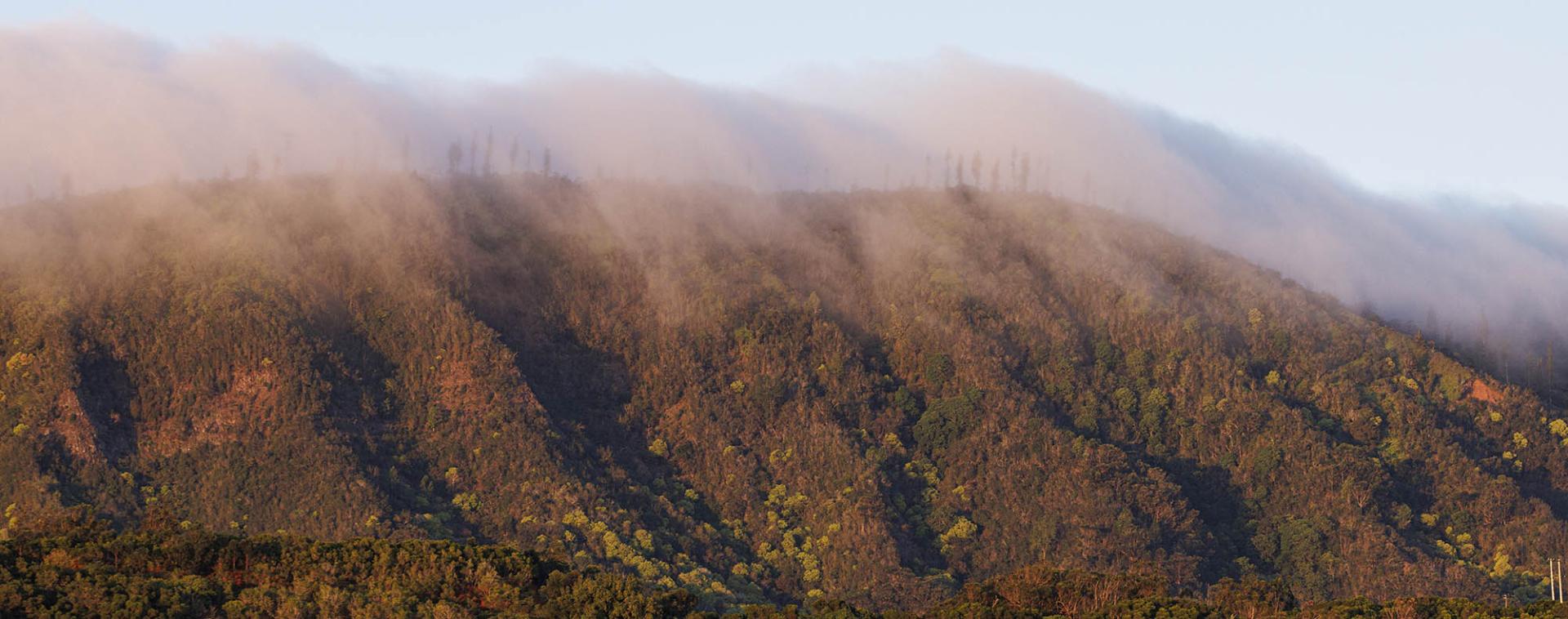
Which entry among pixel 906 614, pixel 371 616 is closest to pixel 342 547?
pixel 371 616

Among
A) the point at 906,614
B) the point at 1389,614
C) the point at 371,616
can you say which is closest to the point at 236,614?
the point at 371,616

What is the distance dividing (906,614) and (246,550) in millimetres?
46920

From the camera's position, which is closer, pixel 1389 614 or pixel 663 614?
pixel 663 614

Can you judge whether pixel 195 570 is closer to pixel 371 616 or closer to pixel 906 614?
pixel 371 616

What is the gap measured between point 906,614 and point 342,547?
40.6 m

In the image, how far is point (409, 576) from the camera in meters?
175

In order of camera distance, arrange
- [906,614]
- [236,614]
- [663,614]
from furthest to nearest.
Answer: [906,614], [663,614], [236,614]

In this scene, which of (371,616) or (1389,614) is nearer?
(371,616)

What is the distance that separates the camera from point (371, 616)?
533 ft

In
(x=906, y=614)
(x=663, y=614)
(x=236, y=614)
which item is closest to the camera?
(x=236, y=614)

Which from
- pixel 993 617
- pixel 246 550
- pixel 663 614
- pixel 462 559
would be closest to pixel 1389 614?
pixel 993 617

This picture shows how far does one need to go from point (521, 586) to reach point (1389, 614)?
62502mm

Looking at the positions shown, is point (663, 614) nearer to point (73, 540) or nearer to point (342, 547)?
point (342, 547)

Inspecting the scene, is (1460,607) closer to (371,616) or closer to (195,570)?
(371,616)
